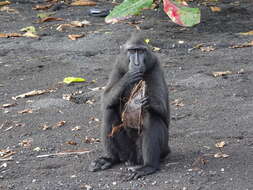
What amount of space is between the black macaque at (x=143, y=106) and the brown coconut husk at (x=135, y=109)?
5 cm

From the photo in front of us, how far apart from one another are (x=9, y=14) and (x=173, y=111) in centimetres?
729

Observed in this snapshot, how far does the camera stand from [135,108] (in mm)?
5574

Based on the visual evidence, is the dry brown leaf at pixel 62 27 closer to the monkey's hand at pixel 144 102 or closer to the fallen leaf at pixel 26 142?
the fallen leaf at pixel 26 142

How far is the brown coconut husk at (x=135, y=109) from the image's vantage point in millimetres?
5574

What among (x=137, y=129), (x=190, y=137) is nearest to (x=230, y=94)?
(x=190, y=137)

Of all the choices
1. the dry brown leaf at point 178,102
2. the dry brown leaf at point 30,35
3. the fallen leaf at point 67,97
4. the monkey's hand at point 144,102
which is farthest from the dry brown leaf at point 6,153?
the dry brown leaf at point 30,35

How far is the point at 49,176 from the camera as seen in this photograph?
228 inches

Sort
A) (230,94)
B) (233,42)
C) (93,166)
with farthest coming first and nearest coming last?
(233,42) < (230,94) < (93,166)

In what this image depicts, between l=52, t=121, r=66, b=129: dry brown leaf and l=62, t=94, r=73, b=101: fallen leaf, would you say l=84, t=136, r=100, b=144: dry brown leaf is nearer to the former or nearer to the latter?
l=52, t=121, r=66, b=129: dry brown leaf

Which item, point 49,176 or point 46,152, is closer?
point 49,176

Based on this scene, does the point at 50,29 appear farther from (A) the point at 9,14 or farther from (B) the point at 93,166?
(B) the point at 93,166

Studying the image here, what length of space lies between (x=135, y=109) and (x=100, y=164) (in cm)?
68

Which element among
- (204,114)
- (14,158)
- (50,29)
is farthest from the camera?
(50,29)

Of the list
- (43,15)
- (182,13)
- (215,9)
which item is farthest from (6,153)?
(215,9)
